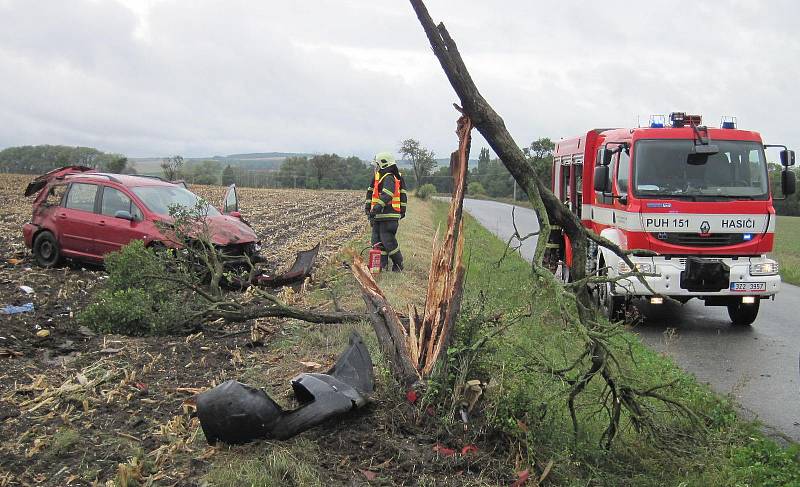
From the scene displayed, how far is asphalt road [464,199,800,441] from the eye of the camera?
286 inches

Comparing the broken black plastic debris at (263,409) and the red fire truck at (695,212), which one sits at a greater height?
the red fire truck at (695,212)

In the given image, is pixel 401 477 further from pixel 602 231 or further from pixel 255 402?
pixel 602 231

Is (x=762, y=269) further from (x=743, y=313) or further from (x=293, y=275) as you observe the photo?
(x=293, y=275)

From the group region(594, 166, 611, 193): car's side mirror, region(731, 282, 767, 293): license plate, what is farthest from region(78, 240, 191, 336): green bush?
region(731, 282, 767, 293): license plate

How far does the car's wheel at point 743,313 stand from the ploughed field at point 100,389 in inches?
260

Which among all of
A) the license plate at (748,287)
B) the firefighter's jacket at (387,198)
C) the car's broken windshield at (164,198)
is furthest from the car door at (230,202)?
the license plate at (748,287)

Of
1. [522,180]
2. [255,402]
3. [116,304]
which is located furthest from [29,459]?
[522,180]

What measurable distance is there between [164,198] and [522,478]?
1012 centimetres

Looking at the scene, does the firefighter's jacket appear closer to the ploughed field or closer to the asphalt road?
the ploughed field

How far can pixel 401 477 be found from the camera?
4.66m

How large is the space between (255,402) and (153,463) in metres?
0.71

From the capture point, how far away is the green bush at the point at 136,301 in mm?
8242

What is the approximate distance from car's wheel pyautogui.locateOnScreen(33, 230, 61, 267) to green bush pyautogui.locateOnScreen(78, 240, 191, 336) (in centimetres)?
545

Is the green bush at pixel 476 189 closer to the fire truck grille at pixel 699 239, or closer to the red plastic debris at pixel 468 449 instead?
the fire truck grille at pixel 699 239
